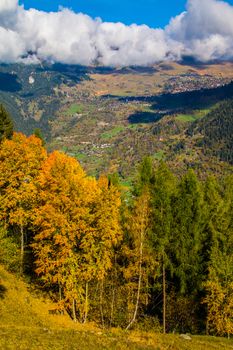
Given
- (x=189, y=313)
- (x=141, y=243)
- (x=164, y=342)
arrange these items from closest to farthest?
(x=164, y=342)
(x=141, y=243)
(x=189, y=313)

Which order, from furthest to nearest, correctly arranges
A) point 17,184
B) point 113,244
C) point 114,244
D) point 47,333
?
point 113,244, point 17,184, point 114,244, point 47,333

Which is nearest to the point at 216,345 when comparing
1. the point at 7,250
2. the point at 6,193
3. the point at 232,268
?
the point at 232,268

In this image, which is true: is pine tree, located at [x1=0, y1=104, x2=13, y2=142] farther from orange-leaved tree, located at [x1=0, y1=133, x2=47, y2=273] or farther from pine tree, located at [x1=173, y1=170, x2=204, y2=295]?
pine tree, located at [x1=173, y1=170, x2=204, y2=295]

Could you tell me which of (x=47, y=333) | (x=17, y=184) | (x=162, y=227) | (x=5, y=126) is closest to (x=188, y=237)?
(x=162, y=227)

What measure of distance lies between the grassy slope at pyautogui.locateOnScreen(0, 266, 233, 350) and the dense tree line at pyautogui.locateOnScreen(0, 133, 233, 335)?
2.41 metres

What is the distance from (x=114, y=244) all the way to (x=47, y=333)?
1902 cm

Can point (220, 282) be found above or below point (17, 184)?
below

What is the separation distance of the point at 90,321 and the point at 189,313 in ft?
56.1

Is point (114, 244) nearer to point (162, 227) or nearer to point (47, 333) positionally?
point (162, 227)

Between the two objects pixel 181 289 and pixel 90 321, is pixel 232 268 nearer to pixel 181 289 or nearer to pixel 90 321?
pixel 181 289

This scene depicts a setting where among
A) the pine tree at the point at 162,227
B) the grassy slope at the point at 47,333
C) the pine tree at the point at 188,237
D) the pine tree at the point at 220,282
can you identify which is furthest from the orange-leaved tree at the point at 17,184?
the pine tree at the point at 220,282

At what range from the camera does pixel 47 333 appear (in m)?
34.7

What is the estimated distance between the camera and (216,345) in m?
45.3

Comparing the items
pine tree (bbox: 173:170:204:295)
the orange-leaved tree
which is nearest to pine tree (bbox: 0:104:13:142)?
the orange-leaved tree
